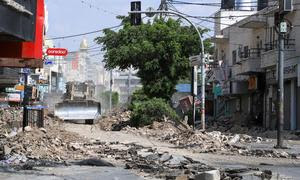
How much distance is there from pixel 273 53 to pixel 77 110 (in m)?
16.8

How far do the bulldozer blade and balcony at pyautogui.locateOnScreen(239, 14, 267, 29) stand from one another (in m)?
14.1

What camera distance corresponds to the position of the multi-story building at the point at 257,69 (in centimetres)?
4372

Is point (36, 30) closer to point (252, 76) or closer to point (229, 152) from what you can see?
point (229, 152)

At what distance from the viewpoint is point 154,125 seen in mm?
40969

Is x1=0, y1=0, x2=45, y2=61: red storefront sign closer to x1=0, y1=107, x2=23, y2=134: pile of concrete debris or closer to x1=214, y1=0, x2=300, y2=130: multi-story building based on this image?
x1=0, y1=107, x2=23, y2=134: pile of concrete debris

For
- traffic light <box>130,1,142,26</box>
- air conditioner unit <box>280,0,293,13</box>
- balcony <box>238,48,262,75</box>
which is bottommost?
balcony <box>238,48,262,75</box>

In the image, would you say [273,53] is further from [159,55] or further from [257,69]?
[159,55]

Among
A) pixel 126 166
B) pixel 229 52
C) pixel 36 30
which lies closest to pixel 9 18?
pixel 36 30

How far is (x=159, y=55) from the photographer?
4844 centimetres

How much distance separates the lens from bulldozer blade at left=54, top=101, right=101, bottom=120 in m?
51.7

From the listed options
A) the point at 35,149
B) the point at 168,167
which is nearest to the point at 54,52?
the point at 35,149

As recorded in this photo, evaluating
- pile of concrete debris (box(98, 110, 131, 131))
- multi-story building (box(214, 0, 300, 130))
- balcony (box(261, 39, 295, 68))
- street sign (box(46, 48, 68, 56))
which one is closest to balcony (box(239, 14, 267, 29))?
multi-story building (box(214, 0, 300, 130))

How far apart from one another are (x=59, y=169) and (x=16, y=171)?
141cm

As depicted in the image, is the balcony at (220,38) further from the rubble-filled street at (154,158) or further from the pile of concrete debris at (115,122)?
the rubble-filled street at (154,158)
